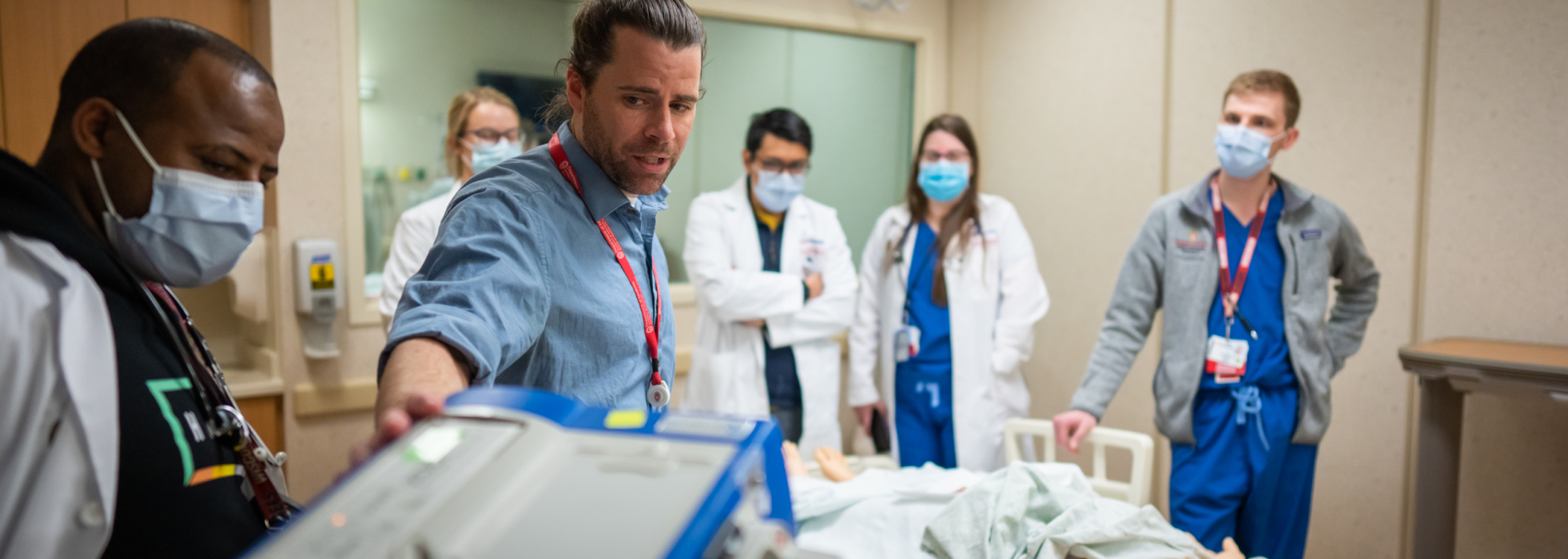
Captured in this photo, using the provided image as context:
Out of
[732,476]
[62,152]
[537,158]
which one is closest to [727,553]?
[732,476]

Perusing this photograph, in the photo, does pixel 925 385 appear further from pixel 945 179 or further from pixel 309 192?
pixel 309 192

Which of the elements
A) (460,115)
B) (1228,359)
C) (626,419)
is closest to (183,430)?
(626,419)

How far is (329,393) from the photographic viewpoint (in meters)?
3.16

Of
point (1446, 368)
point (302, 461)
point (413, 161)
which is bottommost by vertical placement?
point (302, 461)

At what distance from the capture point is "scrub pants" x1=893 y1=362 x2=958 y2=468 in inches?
122

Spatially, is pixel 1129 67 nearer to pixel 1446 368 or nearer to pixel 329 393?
pixel 1446 368

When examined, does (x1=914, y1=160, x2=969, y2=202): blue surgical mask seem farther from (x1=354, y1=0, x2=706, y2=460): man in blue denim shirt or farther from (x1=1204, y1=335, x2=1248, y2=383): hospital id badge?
(x1=354, y1=0, x2=706, y2=460): man in blue denim shirt

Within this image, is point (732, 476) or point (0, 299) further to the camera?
point (0, 299)

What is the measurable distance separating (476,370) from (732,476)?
1.36 feet

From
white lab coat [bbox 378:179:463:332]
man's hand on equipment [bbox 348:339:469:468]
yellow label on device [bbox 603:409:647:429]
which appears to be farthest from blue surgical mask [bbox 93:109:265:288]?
white lab coat [bbox 378:179:463:332]

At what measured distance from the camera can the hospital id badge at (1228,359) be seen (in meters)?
2.25

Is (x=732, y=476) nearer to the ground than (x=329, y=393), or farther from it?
farther from it

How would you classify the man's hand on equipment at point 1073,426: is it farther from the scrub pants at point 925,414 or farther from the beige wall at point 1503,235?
the beige wall at point 1503,235

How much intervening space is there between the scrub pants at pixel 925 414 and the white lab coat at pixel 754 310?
0.93ft
